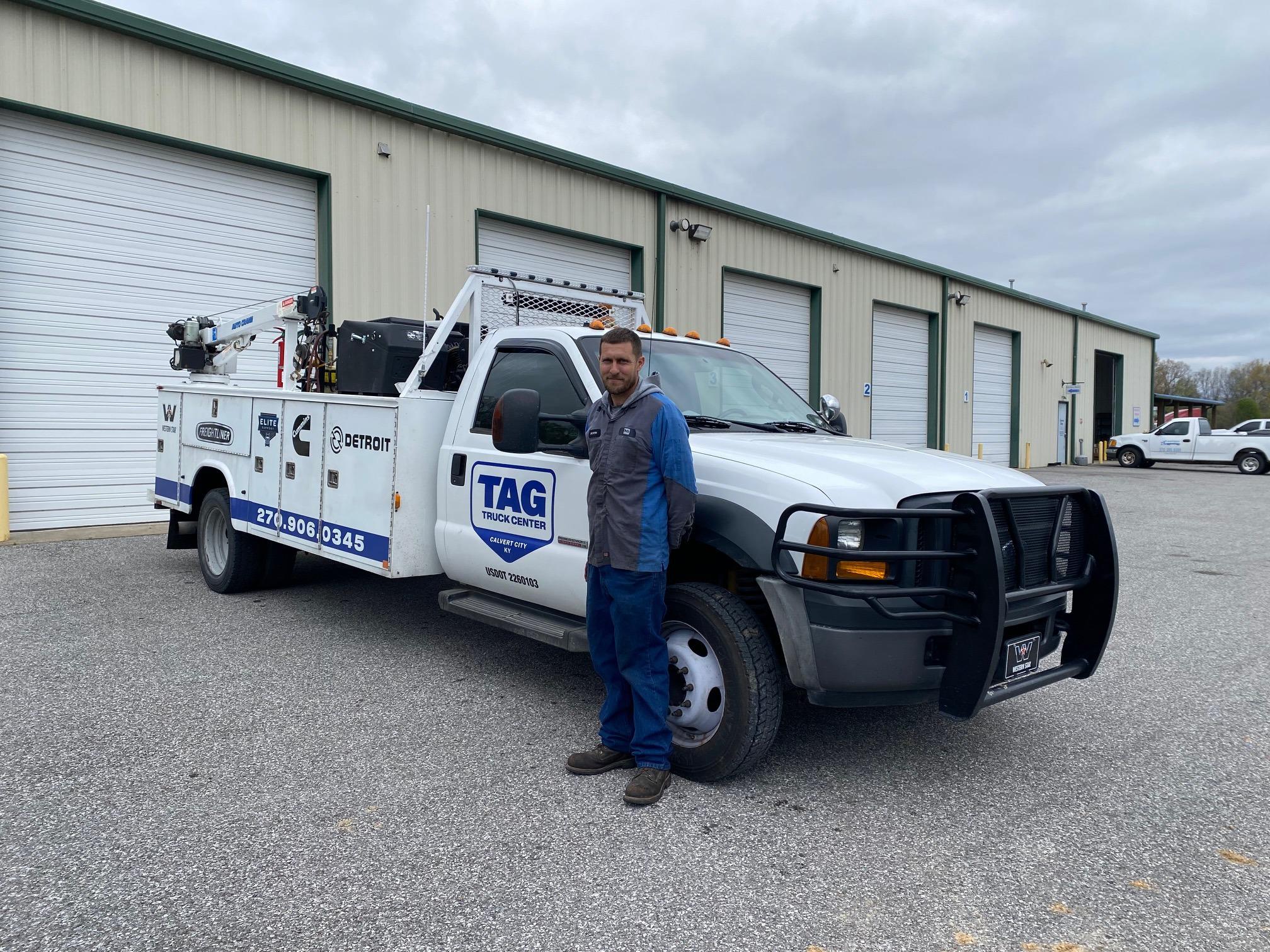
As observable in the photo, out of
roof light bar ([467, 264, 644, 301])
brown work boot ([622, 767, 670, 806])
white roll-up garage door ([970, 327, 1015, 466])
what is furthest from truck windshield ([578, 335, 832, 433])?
white roll-up garage door ([970, 327, 1015, 466])

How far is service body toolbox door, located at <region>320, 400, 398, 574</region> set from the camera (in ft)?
17.3

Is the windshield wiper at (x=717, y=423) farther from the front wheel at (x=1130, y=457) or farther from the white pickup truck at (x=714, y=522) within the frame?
the front wheel at (x=1130, y=457)

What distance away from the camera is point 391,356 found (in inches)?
236

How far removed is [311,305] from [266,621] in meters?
2.57

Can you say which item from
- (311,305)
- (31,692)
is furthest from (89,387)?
(31,692)

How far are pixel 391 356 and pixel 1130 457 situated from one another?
31.5m

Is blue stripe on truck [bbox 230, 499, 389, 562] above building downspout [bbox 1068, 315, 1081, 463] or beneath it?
beneath

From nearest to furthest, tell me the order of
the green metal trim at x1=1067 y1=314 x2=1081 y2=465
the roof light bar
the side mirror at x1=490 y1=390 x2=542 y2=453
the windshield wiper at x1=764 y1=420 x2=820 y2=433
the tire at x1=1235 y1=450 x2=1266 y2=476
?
the side mirror at x1=490 y1=390 x2=542 y2=453 → the windshield wiper at x1=764 y1=420 x2=820 y2=433 → the roof light bar → the tire at x1=1235 y1=450 x2=1266 y2=476 → the green metal trim at x1=1067 y1=314 x2=1081 y2=465

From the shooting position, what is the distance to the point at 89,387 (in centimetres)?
1098

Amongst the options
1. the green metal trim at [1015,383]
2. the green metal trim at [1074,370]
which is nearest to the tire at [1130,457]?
the green metal trim at [1074,370]

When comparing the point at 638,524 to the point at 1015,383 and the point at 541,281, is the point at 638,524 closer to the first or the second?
the point at 541,281

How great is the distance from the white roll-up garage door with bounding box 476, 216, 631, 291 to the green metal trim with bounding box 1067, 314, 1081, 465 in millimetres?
23689

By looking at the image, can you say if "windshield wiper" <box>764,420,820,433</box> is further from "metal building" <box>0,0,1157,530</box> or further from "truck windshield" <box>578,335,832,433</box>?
"metal building" <box>0,0,1157,530</box>

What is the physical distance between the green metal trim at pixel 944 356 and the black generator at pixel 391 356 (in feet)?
70.0
